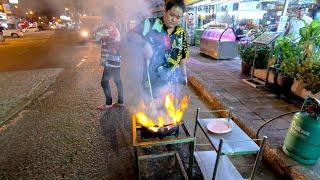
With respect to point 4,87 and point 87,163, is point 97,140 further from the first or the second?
point 4,87

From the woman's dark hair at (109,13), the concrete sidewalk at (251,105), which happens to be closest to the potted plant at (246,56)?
the concrete sidewalk at (251,105)

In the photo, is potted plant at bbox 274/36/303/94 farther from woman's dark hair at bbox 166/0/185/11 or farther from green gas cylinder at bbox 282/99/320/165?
woman's dark hair at bbox 166/0/185/11

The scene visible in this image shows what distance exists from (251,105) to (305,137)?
231 cm

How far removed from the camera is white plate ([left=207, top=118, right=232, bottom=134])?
286 cm

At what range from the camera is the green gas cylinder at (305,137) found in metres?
2.74

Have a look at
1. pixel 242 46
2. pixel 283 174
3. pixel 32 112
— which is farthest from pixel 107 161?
pixel 242 46

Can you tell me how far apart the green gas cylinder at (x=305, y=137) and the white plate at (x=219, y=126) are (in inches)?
32.5

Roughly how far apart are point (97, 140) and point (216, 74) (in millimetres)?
5133

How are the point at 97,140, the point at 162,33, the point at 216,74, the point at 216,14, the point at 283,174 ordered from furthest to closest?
the point at 216,14 < the point at 216,74 < the point at 97,140 < the point at 162,33 < the point at 283,174

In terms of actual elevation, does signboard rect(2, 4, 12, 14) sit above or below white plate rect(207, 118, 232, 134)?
above

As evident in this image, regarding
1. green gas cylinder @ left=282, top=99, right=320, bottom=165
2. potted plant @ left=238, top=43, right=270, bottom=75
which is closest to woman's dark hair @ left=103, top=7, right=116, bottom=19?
green gas cylinder @ left=282, top=99, right=320, bottom=165

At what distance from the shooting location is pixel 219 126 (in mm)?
2992

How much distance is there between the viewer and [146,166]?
3434 mm

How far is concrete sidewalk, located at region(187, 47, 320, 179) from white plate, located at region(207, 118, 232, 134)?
915mm
